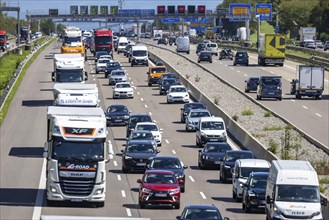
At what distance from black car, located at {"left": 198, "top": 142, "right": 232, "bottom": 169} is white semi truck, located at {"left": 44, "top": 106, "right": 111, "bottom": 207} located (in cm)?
1295

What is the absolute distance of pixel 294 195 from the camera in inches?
1277

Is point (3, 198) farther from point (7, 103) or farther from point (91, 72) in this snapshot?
point (91, 72)

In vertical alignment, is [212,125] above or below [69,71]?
below

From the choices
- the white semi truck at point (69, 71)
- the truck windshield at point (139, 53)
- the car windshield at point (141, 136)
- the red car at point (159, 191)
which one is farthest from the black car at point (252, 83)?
the red car at point (159, 191)

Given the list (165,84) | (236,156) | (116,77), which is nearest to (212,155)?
(236,156)

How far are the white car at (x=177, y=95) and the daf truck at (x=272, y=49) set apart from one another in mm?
32704

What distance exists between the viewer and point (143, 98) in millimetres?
80750

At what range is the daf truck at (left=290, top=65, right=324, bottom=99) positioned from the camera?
81.3 metres

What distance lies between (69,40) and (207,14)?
7641 centimetres

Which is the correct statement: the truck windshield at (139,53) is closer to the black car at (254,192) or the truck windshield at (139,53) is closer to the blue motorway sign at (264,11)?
the blue motorway sign at (264,11)

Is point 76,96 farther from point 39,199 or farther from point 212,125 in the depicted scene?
point 39,199

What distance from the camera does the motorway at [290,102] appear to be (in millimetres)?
66000

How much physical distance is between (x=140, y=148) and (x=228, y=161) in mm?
4782

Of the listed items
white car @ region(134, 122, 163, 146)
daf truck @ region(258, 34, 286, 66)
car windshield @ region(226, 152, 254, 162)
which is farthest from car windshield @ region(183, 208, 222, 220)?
daf truck @ region(258, 34, 286, 66)
